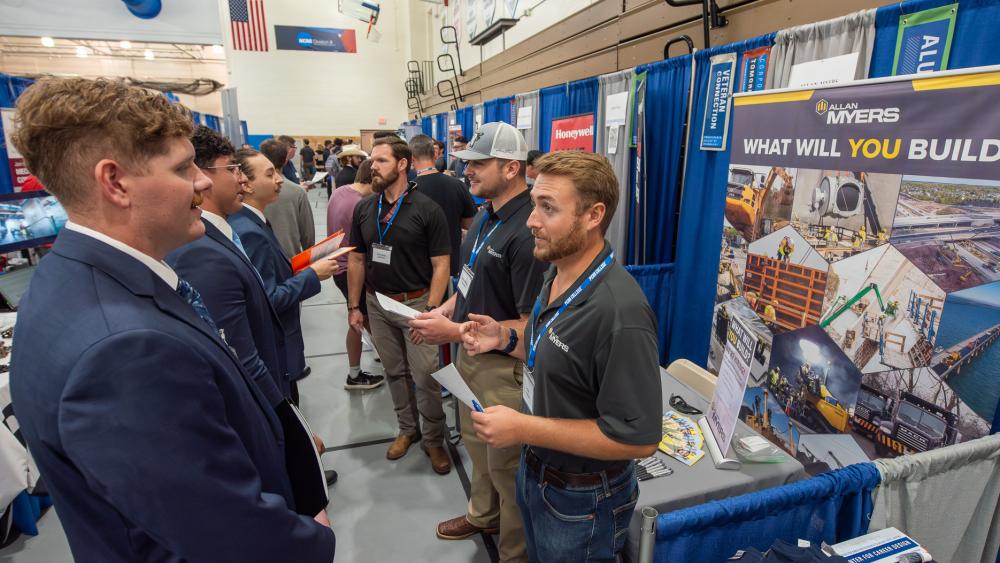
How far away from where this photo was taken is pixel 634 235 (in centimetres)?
388

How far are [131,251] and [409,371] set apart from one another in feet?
7.67

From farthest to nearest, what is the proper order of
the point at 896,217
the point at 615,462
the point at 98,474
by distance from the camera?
the point at 896,217, the point at 615,462, the point at 98,474

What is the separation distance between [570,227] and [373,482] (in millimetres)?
2212

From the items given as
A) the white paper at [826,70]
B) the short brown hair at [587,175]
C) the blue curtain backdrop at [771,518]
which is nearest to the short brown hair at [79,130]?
the short brown hair at [587,175]

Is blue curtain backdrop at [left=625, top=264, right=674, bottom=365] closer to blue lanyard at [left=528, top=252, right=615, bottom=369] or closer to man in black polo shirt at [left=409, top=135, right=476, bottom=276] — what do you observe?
man in black polo shirt at [left=409, top=135, right=476, bottom=276]

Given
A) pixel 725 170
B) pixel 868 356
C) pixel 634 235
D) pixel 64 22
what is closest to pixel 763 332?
pixel 868 356

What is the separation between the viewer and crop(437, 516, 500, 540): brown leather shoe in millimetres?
2369

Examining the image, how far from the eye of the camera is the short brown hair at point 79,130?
0.71 metres

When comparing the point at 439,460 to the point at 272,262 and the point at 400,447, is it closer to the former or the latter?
the point at 400,447

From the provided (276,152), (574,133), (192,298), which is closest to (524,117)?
(574,133)

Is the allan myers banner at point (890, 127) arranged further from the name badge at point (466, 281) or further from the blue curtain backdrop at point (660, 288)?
the name badge at point (466, 281)

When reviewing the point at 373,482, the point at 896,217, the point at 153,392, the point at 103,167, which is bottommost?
the point at 373,482

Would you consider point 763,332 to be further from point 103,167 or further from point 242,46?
point 242,46

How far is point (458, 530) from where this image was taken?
2.37 m
